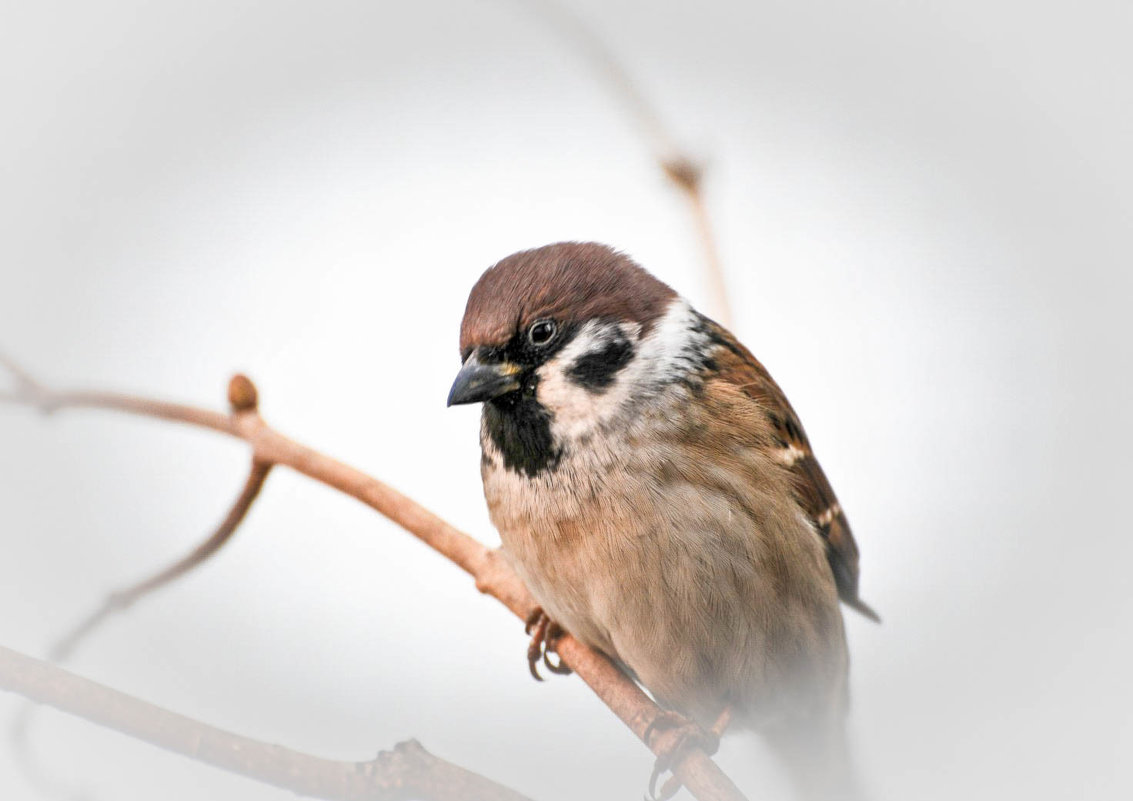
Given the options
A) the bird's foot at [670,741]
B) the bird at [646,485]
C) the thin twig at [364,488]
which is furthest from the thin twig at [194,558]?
the bird's foot at [670,741]

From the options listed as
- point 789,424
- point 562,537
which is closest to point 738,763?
point 562,537

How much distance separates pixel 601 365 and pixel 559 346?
0.18 ft

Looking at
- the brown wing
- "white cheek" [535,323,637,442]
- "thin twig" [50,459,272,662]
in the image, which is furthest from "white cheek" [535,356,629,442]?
"thin twig" [50,459,272,662]

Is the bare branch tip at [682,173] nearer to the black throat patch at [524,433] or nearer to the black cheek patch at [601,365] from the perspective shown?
the black cheek patch at [601,365]

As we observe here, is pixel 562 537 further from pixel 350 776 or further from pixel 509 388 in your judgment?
pixel 350 776

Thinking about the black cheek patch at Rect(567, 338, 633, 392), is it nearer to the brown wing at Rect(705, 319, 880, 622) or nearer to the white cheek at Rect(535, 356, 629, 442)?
the white cheek at Rect(535, 356, 629, 442)

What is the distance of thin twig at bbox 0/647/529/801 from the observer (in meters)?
0.76

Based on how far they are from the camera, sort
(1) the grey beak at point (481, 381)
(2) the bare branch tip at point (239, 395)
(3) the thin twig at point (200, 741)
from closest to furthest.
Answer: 1. (3) the thin twig at point (200, 741)
2. (1) the grey beak at point (481, 381)
3. (2) the bare branch tip at point (239, 395)

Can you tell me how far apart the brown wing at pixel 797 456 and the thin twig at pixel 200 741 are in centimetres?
58

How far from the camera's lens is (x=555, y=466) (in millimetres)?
1112

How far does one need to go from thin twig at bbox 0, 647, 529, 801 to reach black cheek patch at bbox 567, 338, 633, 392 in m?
0.42

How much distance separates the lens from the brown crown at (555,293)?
1.04 metres

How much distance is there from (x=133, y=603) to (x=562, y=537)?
1.44 feet

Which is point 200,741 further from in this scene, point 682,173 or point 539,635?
point 682,173
